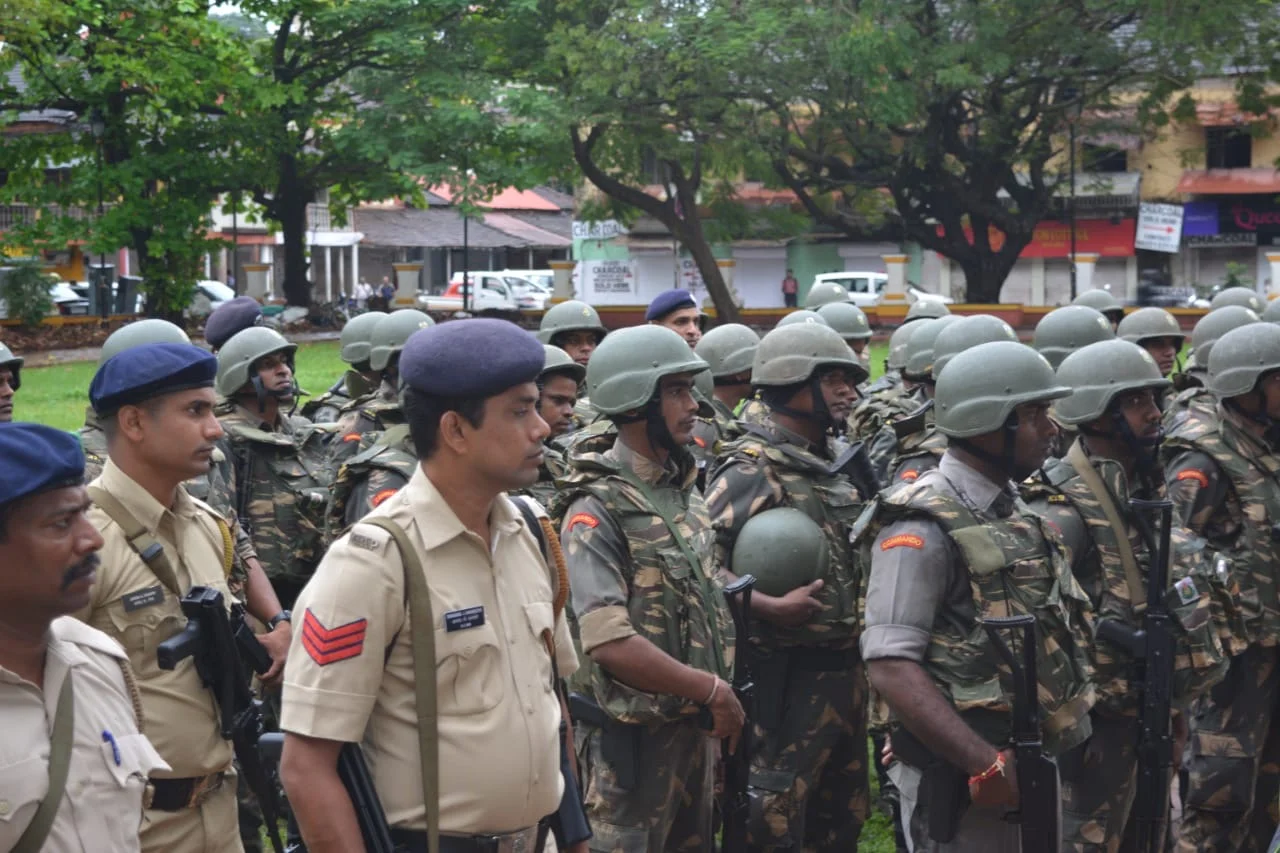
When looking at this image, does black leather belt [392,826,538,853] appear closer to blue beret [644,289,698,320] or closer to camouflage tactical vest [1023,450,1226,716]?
camouflage tactical vest [1023,450,1226,716]

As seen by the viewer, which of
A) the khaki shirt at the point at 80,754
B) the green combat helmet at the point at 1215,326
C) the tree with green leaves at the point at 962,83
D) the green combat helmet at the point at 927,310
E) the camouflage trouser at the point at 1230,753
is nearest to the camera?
the khaki shirt at the point at 80,754

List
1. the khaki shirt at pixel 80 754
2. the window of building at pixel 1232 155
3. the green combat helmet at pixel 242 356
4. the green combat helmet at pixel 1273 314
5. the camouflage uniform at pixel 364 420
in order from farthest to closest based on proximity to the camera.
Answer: the window of building at pixel 1232 155 < the green combat helmet at pixel 1273 314 < the green combat helmet at pixel 242 356 < the camouflage uniform at pixel 364 420 < the khaki shirt at pixel 80 754

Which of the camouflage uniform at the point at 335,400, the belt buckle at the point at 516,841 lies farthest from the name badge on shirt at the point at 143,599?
the camouflage uniform at the point at 335,400

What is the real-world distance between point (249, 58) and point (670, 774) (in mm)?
26865

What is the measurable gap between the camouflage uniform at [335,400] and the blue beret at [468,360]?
591 cm

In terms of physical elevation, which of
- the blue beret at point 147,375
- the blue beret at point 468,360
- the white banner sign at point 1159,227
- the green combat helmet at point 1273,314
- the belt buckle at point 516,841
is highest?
the white banner sign at point 1159,227

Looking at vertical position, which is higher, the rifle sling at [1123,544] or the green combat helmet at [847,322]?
the green combat helmet at [847,322]

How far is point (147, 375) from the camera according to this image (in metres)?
4.43

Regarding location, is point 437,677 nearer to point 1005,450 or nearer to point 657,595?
point 657,595

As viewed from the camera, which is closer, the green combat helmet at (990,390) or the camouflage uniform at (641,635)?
the green combat helmet at (990,390)

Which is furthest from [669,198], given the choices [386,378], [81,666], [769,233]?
[81,666]

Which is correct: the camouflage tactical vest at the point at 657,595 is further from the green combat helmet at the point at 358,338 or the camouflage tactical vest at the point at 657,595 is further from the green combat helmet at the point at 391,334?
the green combat helmet at the point at 358,338

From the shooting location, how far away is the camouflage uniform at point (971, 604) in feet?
14.9

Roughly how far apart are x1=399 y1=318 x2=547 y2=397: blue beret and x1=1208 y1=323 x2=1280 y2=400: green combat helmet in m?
4.22
